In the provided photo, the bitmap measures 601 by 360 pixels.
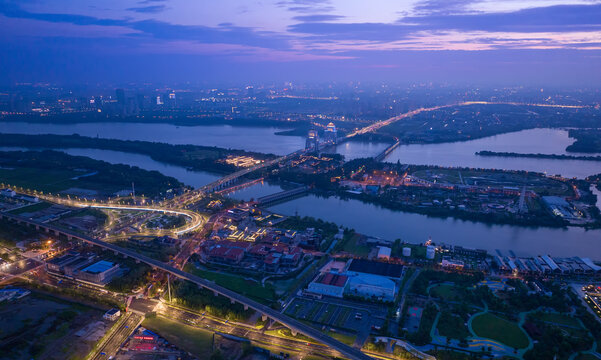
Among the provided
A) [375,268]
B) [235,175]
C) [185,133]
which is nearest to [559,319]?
[375,268]

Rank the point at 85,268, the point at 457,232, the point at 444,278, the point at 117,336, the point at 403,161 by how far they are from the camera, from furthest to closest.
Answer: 1. the point at 403,161
2. the point at 457,232
3. the point at 85,268
4. the point at 444,278
5. the point at 117,336

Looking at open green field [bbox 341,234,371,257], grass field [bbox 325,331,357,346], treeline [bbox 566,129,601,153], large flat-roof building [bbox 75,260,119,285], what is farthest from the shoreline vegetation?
large flat-roof building [bbox 75,260,119,285]

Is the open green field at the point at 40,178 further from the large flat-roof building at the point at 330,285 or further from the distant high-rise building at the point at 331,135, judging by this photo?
the distant high-rise building at the point at 331,135

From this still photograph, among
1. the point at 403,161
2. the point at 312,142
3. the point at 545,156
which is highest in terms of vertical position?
the point at 312,142

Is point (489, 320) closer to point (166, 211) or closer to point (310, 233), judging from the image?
point (310, 233)

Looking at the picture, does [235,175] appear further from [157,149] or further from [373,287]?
[373,287]
